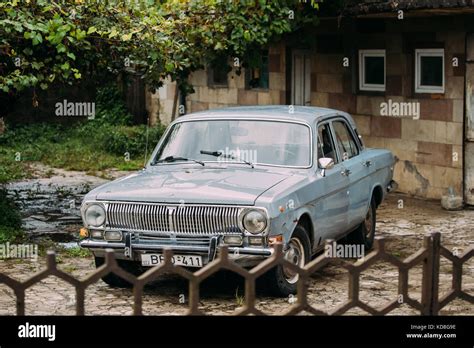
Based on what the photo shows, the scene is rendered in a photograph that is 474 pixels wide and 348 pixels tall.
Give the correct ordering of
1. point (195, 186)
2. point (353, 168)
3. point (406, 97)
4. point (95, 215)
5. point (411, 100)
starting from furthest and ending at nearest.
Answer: point (406, 97)
point (411, 100)
point (353, 168)
point (95, 215)
point (195, 186)

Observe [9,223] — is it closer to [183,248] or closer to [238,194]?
[183,248]

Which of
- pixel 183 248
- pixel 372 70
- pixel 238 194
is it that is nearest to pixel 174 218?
pixel 183 248

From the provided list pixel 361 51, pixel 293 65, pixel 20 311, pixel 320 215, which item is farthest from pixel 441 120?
pixel 20 311

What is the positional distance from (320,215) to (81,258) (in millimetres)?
3019

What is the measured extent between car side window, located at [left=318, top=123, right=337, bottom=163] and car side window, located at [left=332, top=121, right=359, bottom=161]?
8.3 inches

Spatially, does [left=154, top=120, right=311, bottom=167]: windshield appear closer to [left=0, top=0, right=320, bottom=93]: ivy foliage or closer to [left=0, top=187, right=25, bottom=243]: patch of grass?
[left=0, top=0, right=320, bottom=93]: ivy foliage

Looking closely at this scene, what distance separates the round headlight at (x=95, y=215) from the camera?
8.95 meters

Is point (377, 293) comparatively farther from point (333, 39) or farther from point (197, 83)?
point (197, 83)

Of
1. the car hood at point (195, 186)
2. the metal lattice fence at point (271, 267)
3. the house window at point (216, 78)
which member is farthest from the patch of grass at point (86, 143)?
the metal lattice fence at point (271, 267)

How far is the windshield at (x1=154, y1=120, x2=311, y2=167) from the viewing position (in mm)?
9703

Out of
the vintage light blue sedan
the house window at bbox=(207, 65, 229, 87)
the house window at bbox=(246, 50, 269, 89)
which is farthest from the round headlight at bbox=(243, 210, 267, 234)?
the house window at bbox=(207, 65, 229, 87)

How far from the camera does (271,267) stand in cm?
607

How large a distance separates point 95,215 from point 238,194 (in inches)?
55.4

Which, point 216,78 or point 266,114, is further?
point 216,78
